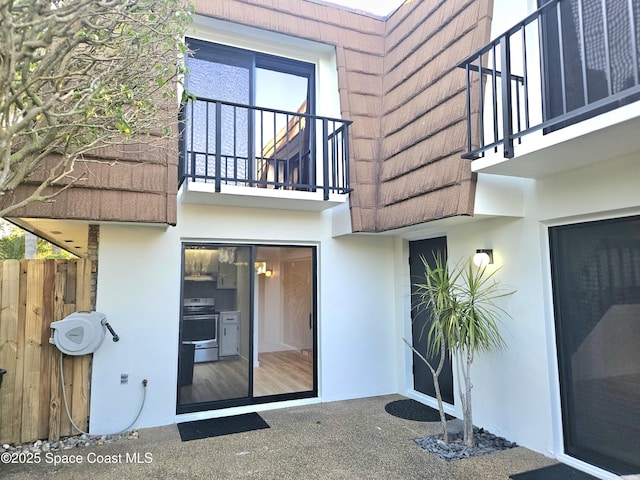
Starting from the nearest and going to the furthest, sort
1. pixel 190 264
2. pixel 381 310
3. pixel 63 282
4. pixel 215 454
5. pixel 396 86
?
pixel 215 454 < pixel 63 282 < pixel 190 264 < pixel 396 86 < pixel 381 310

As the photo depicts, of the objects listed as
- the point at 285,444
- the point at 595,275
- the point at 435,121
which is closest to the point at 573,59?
the point at 435,121

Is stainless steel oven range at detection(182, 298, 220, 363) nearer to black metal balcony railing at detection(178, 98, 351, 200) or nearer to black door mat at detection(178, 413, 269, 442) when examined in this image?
black door mat at detection(178, 413, 269, 442)

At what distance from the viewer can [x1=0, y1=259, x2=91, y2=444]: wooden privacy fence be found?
4242 millimetres

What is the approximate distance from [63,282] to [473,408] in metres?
4.87

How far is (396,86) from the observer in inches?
221

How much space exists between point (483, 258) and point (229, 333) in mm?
3253

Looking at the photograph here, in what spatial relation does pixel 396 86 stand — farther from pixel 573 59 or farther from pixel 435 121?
pixel 573 59

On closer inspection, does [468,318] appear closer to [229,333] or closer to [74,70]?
[229,333]

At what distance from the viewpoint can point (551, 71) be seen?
388 centimetres

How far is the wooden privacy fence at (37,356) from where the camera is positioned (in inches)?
167

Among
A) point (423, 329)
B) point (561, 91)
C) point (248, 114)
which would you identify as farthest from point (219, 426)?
point (561, 91)

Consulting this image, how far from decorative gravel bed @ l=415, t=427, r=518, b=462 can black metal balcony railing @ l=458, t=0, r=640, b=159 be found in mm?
2844

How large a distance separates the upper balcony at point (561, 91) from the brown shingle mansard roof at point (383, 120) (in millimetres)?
303

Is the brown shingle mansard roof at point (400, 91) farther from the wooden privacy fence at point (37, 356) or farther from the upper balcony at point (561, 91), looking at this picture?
the wooden privacy fence at point (37, 356)
